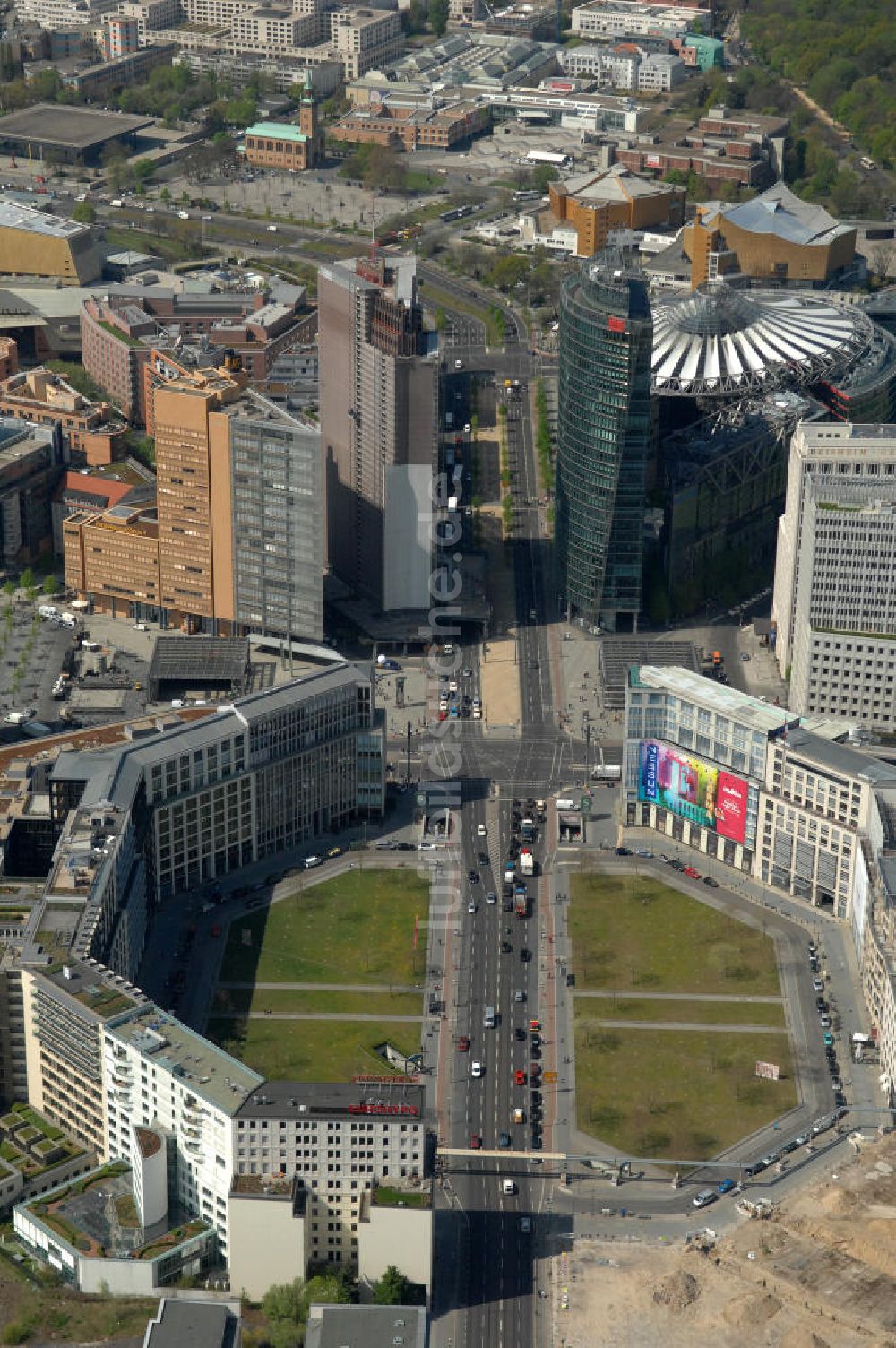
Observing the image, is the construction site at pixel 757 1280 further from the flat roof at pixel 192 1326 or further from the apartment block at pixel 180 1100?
the apartment block at pixel 180 1100

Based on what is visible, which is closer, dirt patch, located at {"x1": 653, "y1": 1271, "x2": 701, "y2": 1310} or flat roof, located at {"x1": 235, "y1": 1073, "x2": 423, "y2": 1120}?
dirt patch, located at {"x1": 653, "y1": 1271, "x2": 701, "y2": 1310}

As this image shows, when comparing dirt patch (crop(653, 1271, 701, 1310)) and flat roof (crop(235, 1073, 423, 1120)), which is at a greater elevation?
flat roof (crop(235, 1073, 423, 1120))

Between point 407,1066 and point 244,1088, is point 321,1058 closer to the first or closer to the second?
point 407,1066

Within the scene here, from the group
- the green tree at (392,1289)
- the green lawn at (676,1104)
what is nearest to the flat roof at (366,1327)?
the green tree at (392,1289)

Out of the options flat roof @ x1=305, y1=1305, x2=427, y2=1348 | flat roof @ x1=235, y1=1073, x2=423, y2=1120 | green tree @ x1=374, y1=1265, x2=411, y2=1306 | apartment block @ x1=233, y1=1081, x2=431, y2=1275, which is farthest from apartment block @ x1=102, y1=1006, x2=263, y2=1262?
flat roof @ x1=305, y1=1305, x2=427, y2=1348

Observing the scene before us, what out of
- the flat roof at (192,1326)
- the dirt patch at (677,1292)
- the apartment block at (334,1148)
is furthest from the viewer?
the dirt patch at (677,1292)

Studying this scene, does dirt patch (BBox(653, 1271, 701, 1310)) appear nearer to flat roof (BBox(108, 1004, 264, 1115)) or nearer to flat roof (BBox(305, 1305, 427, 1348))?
flat roof (BBox(305, 1305, 427, 1348))
